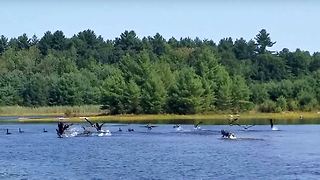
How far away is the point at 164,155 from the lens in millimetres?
60812

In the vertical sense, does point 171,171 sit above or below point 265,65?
below

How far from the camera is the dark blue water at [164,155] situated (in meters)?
47.9

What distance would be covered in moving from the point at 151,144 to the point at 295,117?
198 ft

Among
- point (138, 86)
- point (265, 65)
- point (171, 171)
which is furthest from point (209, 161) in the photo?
point (265, 65)

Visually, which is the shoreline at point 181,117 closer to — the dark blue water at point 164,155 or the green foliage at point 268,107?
the green foliage at point 268,107

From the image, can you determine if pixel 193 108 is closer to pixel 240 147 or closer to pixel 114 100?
pixel 114 100

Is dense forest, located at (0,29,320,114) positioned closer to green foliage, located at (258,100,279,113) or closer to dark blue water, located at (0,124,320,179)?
green foliage, located at (258,100,279,113)

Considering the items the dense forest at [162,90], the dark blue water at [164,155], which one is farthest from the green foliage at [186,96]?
the dark blue water at [164,155]

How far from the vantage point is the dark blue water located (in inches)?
1886

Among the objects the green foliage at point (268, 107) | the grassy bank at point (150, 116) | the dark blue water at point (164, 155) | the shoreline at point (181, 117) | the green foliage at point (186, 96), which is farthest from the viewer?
the green foliage at point (268, 107)

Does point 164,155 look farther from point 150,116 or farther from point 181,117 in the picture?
point 150,116

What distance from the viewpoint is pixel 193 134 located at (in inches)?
3420

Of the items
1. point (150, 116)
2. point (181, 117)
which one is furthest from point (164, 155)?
point (150, 116)

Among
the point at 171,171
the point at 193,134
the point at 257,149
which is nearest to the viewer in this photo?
the point at 171,171
